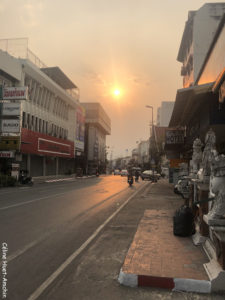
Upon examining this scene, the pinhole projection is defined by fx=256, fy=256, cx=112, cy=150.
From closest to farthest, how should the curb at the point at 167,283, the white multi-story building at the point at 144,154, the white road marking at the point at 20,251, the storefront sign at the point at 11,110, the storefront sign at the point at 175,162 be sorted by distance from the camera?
the curb at the point at 167,283, the white road marking at the point at 20,251, the storefront sign at the point at 175,162, the storefront sign at the point at 11,110, the white multi-story building at the point at 144,154

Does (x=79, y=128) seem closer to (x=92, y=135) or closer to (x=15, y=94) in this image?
(x=92, y=135)

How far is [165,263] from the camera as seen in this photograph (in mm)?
4727

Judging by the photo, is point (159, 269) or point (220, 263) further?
point (159, 269)

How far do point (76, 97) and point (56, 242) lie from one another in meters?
52.2

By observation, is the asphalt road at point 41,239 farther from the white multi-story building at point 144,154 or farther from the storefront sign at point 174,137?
the white multi-story building at point 144,154

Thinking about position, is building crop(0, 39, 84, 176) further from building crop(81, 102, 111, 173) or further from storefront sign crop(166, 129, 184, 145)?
building crop(81, 102, 111, 173)

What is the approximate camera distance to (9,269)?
456 centimetres

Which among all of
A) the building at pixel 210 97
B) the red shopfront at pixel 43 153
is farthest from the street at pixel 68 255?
the red shopfront at pixel 43 153

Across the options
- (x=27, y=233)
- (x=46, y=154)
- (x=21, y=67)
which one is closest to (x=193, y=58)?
(x=21, y=67)

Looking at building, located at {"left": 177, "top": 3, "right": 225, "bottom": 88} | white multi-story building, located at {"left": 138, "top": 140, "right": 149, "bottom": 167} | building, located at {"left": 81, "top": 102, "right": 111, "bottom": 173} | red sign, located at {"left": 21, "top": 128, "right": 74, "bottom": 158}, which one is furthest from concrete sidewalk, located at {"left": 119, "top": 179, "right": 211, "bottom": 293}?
white multi-story building, located at {"left": 138, "top": 140, "right": 149, "bottom": 167}

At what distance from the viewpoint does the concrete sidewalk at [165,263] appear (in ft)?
13.1

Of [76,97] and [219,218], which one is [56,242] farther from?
[76,97]

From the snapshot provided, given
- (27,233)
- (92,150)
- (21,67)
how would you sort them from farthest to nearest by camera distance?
(92,150), (21,67), (27,233)

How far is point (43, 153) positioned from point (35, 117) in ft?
17.0
